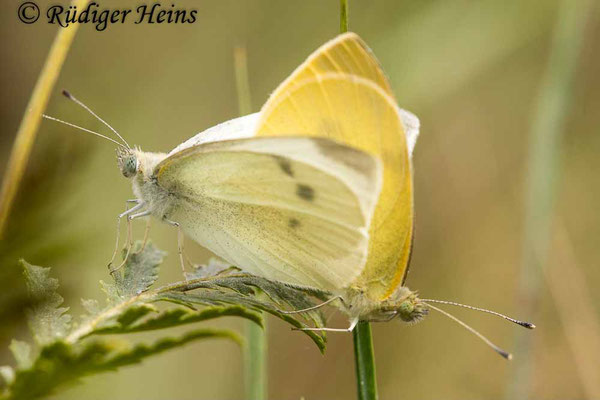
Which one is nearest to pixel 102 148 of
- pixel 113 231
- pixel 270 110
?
A: pixel 113 231

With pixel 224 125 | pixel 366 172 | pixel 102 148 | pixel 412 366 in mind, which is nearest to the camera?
pixel 366 172

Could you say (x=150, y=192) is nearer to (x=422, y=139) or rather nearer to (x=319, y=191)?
(x=319, y=191)

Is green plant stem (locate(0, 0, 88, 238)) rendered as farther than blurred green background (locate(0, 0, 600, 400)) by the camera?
No

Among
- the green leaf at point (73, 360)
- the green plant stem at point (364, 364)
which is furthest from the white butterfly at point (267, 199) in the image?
the green leaf at point (73, 360)

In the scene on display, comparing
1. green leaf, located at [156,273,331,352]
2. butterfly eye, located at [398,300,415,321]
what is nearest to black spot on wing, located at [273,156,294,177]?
green leaf, located at [156,273,331,352]

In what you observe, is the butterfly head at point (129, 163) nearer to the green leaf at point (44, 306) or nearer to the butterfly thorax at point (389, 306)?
the butterfly thorax at point (389, 306)

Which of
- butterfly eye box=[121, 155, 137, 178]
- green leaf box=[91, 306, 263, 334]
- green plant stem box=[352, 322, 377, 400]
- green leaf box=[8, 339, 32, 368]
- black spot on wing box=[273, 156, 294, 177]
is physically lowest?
green plant stem box=[352, 322, 377, 400]

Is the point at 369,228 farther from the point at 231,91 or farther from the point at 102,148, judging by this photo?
the point at 231,91

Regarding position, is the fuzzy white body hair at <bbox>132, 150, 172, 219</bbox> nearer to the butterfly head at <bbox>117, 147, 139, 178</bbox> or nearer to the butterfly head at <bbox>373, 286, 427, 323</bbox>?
the butterfly head at <bbox>117, 147, 139, 178</bbox>

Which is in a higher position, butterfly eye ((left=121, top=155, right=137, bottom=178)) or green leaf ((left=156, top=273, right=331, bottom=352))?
butterfly eye ((left=121, top=155, right=137, bottom=178))
